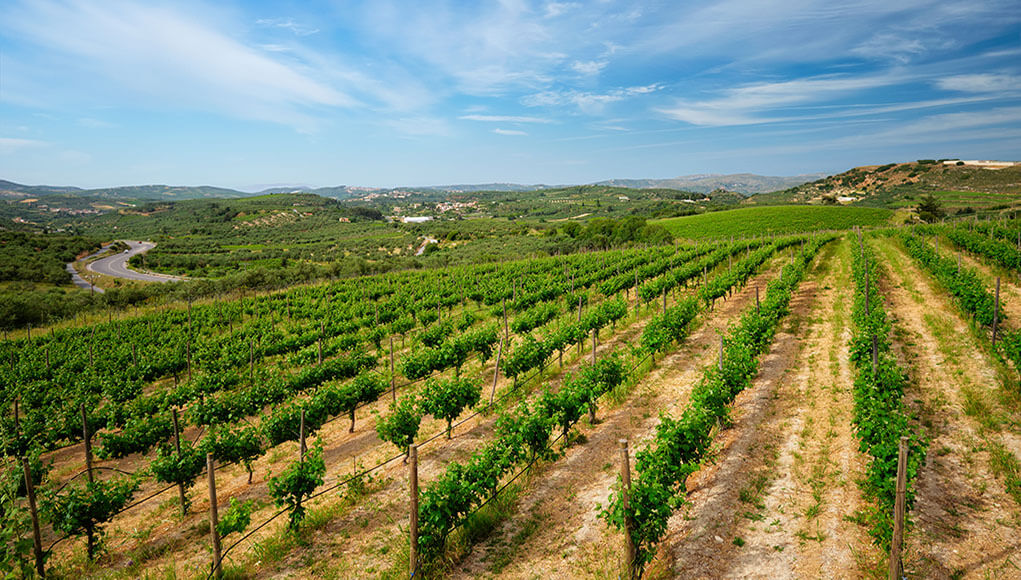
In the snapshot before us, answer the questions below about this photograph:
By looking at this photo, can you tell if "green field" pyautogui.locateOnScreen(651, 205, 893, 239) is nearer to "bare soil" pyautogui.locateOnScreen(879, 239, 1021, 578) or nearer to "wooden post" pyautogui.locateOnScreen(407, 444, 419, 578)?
"bare soil" pyautogui.locateOnScreen(879, 239, 1021, 578)

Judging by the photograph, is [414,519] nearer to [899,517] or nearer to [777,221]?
[899,517]

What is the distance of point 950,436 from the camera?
8891 mm

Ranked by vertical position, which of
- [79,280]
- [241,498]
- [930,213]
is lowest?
[79,280]

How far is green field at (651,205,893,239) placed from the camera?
62.1 metres

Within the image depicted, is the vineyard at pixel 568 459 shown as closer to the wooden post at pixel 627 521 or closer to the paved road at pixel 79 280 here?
the wooden post at pixel 627 521

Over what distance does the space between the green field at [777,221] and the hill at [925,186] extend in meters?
18.6

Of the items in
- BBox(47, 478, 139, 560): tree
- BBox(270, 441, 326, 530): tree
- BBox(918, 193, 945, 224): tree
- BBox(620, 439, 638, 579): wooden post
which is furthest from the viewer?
BBox(918, 193, 945, 224): tree

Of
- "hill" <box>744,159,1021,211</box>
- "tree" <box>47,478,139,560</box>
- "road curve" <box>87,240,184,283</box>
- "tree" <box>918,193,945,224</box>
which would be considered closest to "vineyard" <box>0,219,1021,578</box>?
"tree" <box>47,478,139,560</box>

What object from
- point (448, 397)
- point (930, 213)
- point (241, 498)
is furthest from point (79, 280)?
point (930, 213)

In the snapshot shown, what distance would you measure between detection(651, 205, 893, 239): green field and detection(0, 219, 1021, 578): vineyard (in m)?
48.1

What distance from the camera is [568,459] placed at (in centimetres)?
934

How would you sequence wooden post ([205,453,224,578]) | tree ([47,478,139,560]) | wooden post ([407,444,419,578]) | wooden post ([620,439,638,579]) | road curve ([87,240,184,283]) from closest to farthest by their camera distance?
wooden post ([620,439,638,579]) < wooden post ([407,444,419,578]) < wooden post ([205,453,224,578]) < tree ([47,478,139,560]) < road curve ([87,240,184,283])

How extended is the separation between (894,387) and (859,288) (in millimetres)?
12983

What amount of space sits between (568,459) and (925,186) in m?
133
